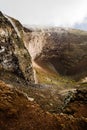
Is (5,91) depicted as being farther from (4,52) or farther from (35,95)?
(4,52)

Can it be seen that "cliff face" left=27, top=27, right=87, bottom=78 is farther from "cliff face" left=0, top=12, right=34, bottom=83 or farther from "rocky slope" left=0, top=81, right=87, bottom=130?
"rocky slope" left=0, top=81, right=87, bottom=130

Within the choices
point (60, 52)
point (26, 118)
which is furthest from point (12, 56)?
point (60, 52)

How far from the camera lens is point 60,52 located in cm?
10744

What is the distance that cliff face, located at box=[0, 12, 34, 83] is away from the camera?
2366 inches

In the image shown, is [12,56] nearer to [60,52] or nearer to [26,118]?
[26,118]

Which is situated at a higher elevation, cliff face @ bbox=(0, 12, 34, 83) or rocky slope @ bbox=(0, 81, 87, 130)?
rocky slope @ bbox=(0, 81, 87, 130)

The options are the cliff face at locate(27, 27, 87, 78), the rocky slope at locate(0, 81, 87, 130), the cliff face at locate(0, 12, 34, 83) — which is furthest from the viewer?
the cliff face at locate(27, 27, 87, 78)

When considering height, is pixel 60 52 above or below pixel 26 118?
below

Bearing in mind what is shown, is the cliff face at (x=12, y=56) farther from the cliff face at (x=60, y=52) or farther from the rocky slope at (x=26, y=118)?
the rocky slope at (x=26, y=118)

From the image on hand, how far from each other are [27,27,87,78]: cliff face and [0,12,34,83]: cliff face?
104 feet

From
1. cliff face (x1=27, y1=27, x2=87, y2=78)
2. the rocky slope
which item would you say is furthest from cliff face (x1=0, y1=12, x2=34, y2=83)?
the rocky slope

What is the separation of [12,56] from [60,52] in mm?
46682

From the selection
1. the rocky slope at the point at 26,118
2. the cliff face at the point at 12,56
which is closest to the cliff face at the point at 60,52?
the cliff face at the point at 12,56

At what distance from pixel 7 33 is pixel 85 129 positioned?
43453mm
